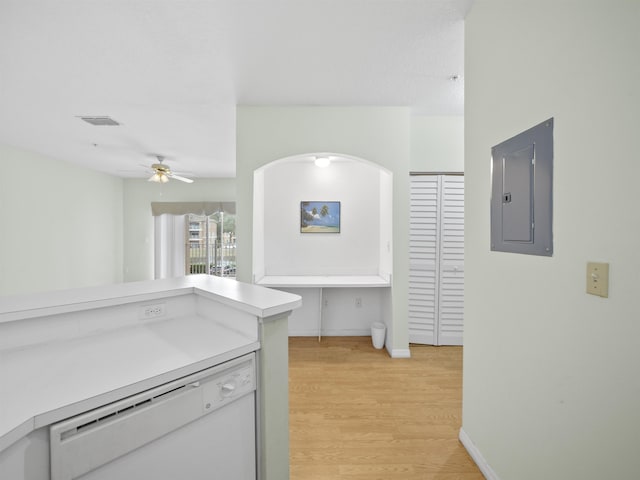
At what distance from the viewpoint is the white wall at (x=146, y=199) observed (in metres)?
6.50

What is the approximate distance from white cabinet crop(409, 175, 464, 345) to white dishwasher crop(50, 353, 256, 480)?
8.04ft

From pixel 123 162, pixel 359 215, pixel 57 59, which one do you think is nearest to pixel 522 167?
pixel 359 215

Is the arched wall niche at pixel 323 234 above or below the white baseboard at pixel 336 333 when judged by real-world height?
above

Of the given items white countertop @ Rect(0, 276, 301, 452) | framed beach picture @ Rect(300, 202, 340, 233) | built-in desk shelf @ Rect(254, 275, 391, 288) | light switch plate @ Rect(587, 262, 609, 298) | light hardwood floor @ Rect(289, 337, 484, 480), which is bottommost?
light hardwood floor @ Rect(289, 337, 484, 480)

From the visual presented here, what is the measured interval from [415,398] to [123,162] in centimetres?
581

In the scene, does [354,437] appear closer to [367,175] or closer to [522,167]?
[522,167]

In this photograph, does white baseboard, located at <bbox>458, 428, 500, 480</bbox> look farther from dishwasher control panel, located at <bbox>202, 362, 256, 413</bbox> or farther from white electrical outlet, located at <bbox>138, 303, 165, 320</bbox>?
white electrical outlet, located at <bbox>138, 303, 165, 320</bbox>

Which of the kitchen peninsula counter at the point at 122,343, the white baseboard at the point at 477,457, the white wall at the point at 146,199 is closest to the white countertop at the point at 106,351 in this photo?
the kitchen peninsula counter at the point at 122,343

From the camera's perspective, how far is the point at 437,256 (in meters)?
3.12

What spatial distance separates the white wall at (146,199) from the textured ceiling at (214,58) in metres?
3.12

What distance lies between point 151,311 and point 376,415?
166cm

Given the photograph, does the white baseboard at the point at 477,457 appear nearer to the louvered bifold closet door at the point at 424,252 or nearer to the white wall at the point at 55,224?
the louvered bifold closet door at the point at 424,252

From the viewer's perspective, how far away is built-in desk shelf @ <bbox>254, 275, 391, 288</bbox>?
10.0 feet

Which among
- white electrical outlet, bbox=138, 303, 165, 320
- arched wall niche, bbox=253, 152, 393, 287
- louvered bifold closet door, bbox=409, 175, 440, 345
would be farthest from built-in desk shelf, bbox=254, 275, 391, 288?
white electrical outlet, bbox=138, 303, 165, 320
